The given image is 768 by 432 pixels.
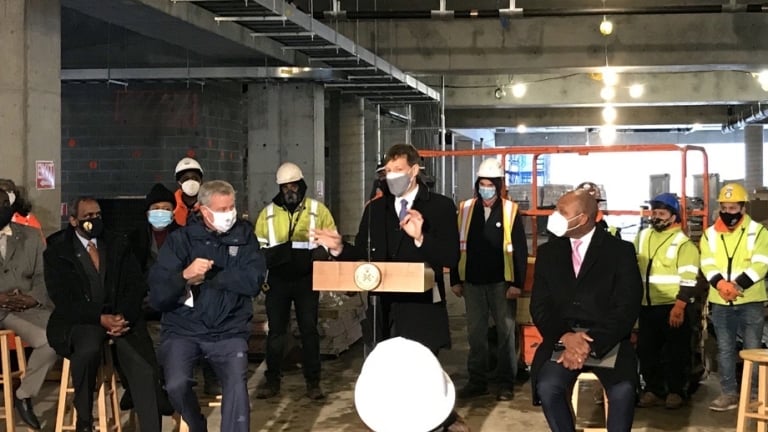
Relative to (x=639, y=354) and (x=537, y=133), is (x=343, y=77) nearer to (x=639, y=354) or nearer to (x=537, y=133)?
(x=639, y=354)

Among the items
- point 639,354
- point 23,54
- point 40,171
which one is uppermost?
point 23,54

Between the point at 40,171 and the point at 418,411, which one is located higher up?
the point at 40,171

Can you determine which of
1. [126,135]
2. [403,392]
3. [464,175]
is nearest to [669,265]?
[403,392]

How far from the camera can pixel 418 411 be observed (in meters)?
2.11

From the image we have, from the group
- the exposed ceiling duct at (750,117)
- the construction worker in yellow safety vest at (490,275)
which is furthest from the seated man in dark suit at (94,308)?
the exposed ceiling duct at (750,117)

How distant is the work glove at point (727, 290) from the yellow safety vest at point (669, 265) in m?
0.21

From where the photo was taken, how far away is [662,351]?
266 inches

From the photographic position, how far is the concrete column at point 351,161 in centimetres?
1628

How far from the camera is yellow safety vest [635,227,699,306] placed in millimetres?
6523

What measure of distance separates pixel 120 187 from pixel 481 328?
27.2ft

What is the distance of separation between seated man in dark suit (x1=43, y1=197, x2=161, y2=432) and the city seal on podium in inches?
71.4

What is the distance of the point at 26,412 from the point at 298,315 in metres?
1.94

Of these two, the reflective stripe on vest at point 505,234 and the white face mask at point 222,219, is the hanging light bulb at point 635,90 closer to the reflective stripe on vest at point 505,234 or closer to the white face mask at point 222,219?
the reflective stripe on vest at point 505,234

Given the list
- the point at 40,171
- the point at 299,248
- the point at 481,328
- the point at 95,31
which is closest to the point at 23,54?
the point at 40,171
